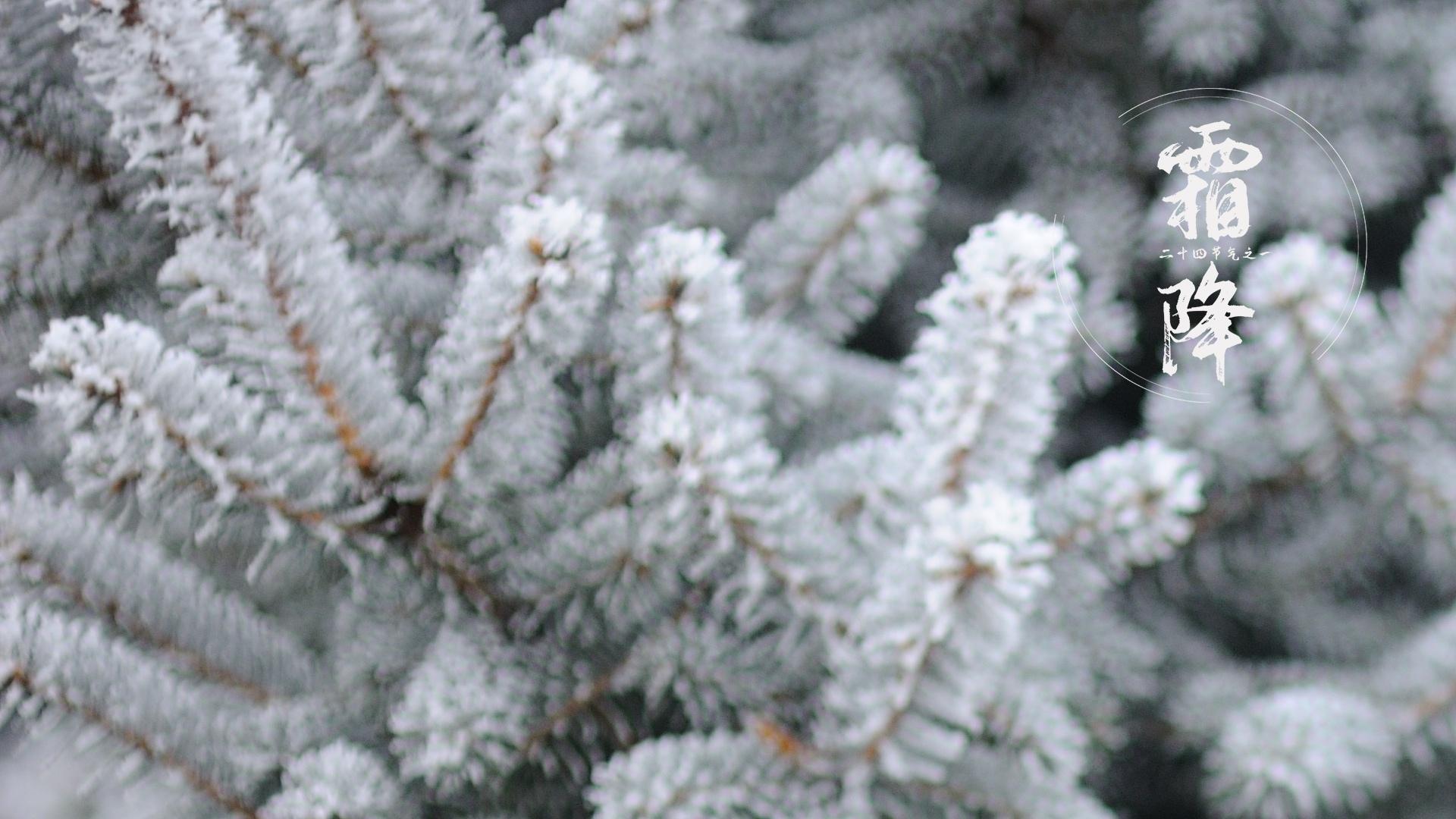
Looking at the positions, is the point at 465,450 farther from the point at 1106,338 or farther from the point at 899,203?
the point at 1106,338

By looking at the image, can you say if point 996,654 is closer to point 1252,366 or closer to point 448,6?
Result: point 1252,366

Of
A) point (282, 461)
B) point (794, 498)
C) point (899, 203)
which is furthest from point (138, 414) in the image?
point (899, 203)

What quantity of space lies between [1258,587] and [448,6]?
751 mm

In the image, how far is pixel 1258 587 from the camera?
35.7 inches

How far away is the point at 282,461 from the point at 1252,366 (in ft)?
2.10

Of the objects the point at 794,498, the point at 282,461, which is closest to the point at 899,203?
the point at 794,498

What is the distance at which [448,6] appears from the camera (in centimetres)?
80

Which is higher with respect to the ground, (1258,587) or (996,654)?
(996,654)

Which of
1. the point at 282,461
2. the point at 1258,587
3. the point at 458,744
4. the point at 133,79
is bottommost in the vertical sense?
the point at 1258,587

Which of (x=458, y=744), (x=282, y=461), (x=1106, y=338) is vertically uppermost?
(x=282, y=461)

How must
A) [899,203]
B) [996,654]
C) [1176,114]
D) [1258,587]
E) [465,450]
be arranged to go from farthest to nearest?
[1176,114] < [1258,587] < [899,203] < [465,450] < [996,654]

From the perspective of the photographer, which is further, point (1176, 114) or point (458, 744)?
point (1176, 114)

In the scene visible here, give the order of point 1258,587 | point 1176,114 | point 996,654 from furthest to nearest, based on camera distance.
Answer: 1. point 1176,114
2. point 1258,587
3. point 996,654

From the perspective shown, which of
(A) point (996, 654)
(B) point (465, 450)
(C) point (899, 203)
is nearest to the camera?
(A) point (996, 654)
